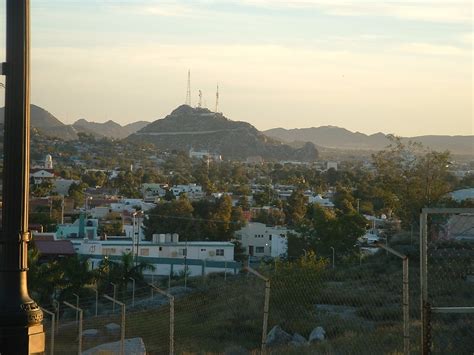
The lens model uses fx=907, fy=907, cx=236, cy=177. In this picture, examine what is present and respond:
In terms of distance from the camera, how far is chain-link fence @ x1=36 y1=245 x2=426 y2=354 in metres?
14.2

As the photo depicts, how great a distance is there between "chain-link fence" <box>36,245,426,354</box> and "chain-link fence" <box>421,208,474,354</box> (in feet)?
1.79

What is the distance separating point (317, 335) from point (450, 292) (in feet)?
7.56

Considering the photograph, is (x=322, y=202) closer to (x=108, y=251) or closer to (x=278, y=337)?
(x=108, y=251)

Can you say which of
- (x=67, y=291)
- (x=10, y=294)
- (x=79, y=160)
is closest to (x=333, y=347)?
(x=10, y=294)

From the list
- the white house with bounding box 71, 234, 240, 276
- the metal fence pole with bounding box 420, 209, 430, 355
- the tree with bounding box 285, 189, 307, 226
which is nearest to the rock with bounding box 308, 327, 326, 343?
the metal fence pole with bounding box 420, 209, 430, 355

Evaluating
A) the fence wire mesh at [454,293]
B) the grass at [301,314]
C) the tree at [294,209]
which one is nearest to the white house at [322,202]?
the tree at [294,209]

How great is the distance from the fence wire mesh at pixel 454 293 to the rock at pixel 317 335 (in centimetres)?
183

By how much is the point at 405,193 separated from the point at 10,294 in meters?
31.2

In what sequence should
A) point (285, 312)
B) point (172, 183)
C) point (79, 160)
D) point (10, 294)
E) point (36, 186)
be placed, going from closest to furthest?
point (10, 294) → point (285, 312) → point (36, 186) → point (172, 183) → point (79, 160)

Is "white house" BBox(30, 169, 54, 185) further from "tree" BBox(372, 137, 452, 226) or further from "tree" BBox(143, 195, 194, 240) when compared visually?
"tree" BBox(372, 137, 452, 226)

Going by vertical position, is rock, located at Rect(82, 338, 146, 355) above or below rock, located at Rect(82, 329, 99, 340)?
above

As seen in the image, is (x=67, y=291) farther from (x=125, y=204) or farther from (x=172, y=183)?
(x=172, y=183)

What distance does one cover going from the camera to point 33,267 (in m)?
28.2

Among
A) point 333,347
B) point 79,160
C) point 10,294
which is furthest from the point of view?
point 79,160
